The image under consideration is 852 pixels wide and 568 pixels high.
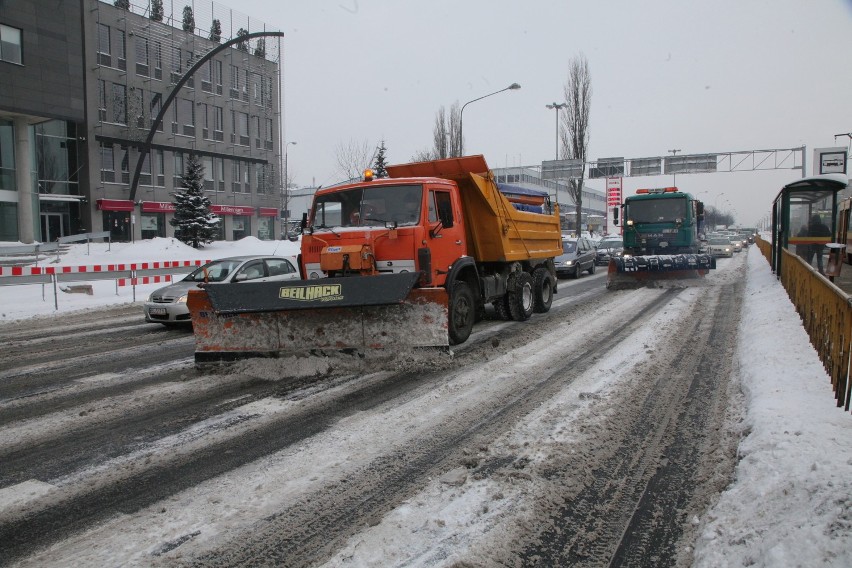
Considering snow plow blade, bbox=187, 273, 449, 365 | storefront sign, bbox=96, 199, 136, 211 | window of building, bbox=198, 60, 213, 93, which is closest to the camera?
snow plow blade, bbox=187, 273, 449, 365

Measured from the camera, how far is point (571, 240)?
963 inches

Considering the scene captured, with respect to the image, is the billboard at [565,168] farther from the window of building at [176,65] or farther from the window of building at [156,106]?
the window of building at [156,106]

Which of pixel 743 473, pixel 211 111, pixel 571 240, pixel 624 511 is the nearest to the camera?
pixel 624 511

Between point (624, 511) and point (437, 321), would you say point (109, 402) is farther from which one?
point (624, 511)

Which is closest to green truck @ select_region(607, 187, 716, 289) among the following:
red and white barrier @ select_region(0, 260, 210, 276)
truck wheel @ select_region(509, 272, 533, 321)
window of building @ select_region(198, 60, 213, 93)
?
truck wheel @ select_region(509, 272, 533, 321)

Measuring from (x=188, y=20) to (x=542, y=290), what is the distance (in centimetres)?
4190

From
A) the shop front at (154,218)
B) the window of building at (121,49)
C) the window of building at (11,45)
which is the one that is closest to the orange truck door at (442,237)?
the window of building at (11,45)

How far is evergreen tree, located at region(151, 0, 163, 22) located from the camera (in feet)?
136

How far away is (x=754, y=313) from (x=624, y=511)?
29.2 feet

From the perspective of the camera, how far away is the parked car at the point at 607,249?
2991cm

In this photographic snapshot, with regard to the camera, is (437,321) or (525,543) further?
(437,321)

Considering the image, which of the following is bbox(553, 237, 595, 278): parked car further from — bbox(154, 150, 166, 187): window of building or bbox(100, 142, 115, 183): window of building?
bbox(100, 142, 115, 183): window of building

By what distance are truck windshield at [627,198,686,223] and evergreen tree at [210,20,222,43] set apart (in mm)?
37994

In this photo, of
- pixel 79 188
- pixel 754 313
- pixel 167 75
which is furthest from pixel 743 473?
pixel 167 75
